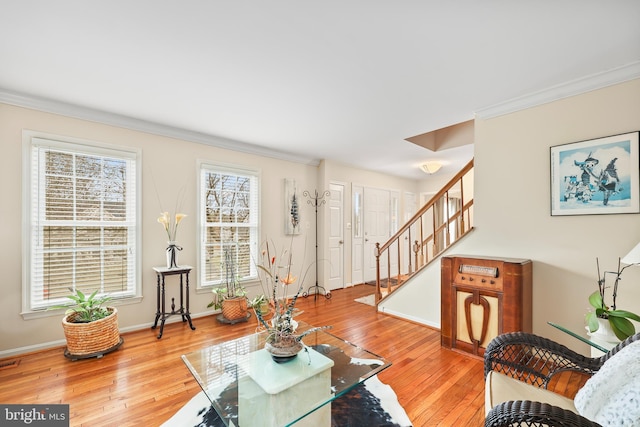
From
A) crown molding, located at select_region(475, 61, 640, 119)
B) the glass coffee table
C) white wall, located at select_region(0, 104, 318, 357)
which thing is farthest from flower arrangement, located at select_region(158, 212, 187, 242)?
crown molding, located at select_region(475, 61, 640, 119)

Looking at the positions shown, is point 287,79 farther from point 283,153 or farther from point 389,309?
point 389,309

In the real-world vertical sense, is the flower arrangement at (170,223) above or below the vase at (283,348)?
above

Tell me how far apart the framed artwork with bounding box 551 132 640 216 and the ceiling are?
0.56 m

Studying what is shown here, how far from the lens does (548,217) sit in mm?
2645

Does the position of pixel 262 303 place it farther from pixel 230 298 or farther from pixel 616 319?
pixel 616 319

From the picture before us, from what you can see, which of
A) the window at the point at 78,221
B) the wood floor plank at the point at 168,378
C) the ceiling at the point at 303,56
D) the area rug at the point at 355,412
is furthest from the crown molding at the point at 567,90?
the window at the point at 78,221

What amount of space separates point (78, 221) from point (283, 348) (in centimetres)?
287

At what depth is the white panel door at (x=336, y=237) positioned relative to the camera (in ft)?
17.6

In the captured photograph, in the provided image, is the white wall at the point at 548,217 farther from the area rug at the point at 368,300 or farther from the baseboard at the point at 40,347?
the baseboard at the point at 40,347

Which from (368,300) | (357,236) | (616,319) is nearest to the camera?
(616,319)

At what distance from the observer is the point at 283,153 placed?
473cm

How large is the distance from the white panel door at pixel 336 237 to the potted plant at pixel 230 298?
1864mm

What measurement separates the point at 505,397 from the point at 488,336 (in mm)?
1468

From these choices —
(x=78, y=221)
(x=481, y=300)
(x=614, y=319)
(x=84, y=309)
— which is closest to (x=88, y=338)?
(x=84, y=309)
